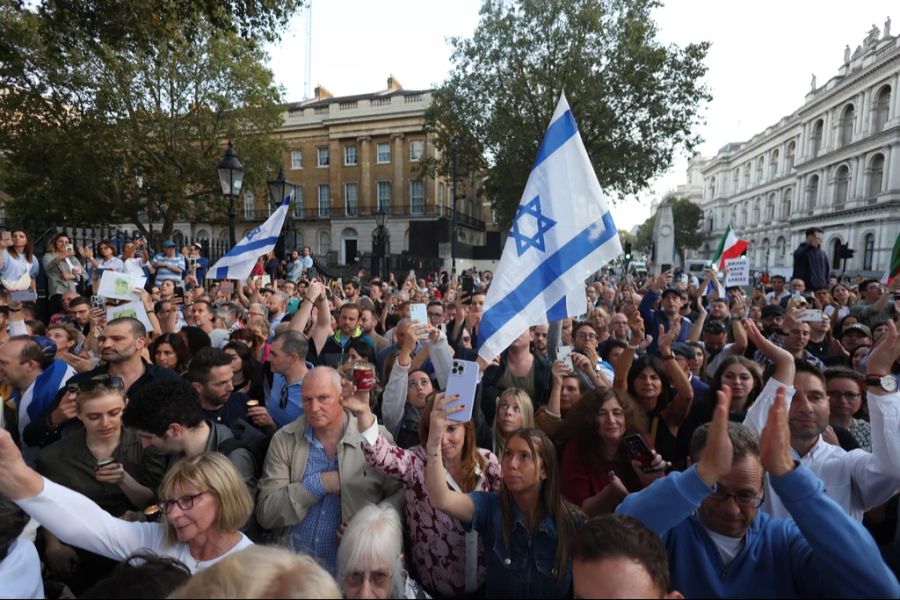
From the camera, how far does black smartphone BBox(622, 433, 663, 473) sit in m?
2.27

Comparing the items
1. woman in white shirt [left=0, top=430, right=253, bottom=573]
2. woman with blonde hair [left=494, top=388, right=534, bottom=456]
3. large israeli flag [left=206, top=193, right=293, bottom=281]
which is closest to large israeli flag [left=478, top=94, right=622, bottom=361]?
woman with blonde hair [left=494, top=388, right=534, bottom=456]

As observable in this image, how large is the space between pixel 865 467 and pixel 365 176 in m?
39.9

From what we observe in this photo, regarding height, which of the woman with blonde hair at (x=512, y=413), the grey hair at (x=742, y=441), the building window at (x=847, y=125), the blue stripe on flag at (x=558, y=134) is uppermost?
the building window at (x=847, y=125)

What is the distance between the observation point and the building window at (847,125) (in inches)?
1867

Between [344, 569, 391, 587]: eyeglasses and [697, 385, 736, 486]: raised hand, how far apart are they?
1280mm

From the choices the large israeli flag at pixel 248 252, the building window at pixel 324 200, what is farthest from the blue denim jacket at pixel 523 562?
the building window at pixel 324 200

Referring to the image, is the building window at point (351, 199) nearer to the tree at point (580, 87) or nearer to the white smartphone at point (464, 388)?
the tree at point (580, 87)

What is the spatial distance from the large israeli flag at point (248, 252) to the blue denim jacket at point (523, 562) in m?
5.19

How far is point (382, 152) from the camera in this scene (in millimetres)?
39281

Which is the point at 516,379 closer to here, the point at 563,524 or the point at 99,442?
the point at 563,524

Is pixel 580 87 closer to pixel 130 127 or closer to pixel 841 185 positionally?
pixel 130 127

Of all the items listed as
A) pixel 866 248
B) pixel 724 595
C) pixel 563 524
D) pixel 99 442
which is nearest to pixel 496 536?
pixel 563 524

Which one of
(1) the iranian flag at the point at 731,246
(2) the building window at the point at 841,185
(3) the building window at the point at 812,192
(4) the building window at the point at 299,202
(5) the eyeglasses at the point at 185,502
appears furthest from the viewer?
(3) the building window at the point at 812,192

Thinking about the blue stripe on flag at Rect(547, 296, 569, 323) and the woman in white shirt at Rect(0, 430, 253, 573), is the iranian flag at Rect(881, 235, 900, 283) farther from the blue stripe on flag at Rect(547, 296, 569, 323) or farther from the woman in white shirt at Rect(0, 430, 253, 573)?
the woman in white shirt at Rect(0, 430, 253, 573)
